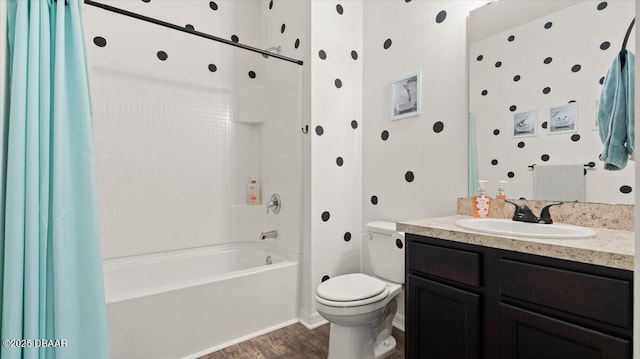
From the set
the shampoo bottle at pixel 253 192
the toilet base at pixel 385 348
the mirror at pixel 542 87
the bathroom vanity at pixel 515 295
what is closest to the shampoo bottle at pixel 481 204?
the mirror at pixel 542 87

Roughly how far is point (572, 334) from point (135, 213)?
2530mm

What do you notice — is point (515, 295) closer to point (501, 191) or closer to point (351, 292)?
point (501, 191)

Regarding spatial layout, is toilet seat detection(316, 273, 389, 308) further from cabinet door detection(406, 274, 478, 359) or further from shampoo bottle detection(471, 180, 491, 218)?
shampoo bottle detection(471, 180, 491, 218)

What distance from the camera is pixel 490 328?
117 cm

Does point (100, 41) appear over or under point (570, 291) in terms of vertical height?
over

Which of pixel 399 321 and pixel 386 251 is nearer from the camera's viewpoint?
pixel 386 251

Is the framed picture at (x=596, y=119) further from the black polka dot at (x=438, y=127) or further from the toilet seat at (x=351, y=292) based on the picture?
the toilet seat at (x=351, y=292)

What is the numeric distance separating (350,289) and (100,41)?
2.36 meters

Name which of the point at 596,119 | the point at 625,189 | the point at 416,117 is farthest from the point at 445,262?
the point at 416,117

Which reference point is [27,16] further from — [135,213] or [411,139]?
[411,139]

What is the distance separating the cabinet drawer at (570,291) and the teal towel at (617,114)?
0.65 meters

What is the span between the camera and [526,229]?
1.39m

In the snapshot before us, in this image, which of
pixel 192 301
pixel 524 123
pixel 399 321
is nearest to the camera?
pixel 524 123

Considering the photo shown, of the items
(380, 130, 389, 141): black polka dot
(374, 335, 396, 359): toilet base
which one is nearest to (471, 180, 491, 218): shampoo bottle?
(380, 130, 389, 141): black polka dot
